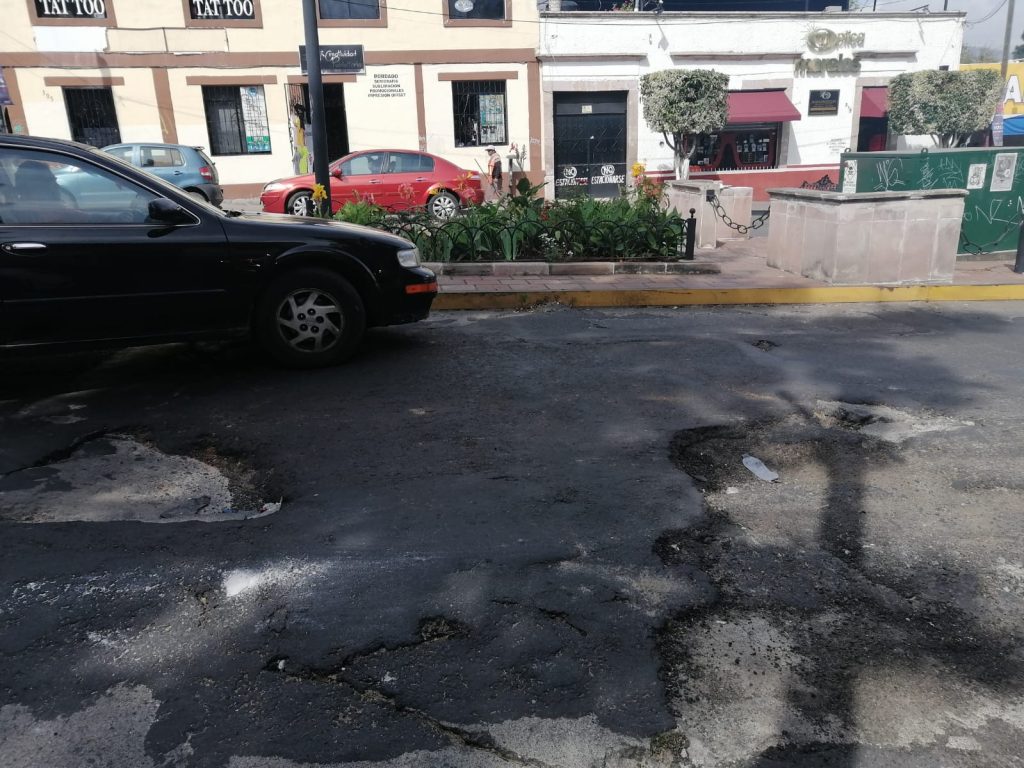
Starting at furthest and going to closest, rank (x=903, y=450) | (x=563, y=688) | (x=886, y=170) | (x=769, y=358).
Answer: (x=886, y=170) < (x=769, y=358) < (x=903, y=450) < (x=563, y=688)

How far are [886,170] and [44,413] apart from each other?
10.1 m

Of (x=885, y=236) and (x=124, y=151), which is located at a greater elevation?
(x=124, y=151)

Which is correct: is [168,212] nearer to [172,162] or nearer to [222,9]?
[172,162]

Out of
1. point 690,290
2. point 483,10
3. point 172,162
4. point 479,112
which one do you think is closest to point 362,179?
point 172,162

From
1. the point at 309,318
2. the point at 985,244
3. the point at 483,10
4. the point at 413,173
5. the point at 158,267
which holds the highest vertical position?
the point at 483,10

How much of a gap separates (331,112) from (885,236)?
16.9 meters

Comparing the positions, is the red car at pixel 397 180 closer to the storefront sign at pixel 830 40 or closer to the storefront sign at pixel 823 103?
the storefront sign at pixel 823 103

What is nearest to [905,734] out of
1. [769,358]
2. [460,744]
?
[460,744]

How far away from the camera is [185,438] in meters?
4.27

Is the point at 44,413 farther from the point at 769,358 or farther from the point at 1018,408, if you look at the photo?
the point at 1018,408

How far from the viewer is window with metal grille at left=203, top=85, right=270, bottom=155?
2056cm

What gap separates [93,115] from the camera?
20.1 m

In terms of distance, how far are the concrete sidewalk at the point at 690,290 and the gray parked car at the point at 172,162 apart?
29.4 ft

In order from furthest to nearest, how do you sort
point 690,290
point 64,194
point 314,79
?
point 314,79, point 690,290, point 64,194
